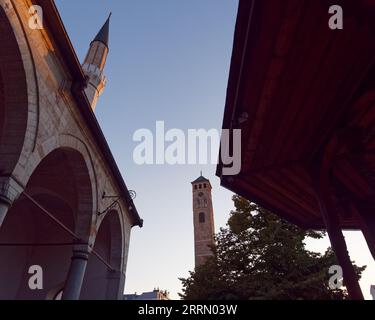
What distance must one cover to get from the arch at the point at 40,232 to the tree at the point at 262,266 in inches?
224

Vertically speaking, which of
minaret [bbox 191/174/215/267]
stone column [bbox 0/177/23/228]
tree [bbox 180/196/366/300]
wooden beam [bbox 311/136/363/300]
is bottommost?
wooden beam [bbox 311/136/363/300]

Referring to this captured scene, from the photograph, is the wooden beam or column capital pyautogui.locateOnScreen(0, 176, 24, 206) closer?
the wooden beam

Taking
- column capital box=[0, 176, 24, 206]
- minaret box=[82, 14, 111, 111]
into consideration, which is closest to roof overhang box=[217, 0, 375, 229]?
column capital box=[0, 176, 24, 206]

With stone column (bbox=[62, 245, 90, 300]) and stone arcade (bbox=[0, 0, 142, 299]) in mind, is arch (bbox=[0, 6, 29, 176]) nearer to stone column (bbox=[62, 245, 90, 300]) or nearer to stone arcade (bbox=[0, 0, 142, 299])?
stone arcade (bbox=[0, 0, 142, 299])

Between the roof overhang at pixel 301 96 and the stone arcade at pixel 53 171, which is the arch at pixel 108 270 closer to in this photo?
the stone arcade at pixel 53 171

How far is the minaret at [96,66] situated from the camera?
20.8 metres

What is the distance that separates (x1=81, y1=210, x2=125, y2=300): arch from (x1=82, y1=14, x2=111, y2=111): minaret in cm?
1225

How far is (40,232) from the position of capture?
41.0 feet

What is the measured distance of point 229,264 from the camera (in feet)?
42.3

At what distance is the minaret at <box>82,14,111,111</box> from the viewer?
20.8 meters

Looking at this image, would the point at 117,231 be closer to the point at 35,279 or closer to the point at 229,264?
the point at 35,279

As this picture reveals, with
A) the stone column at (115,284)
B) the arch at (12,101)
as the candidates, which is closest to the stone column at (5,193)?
the arch at (12,101)

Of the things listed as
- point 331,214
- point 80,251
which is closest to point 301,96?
point 331,214
